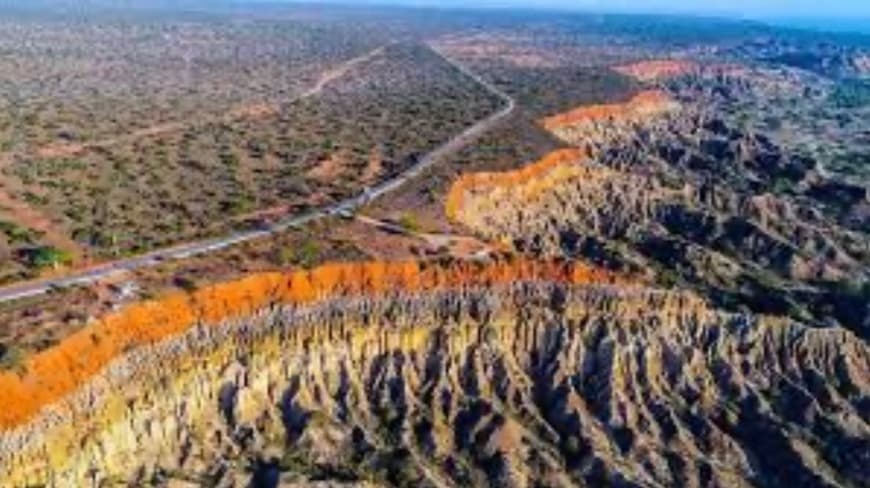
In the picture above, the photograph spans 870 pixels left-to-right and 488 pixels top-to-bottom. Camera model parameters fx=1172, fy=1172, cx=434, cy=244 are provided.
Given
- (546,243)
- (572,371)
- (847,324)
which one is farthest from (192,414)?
(847,324)

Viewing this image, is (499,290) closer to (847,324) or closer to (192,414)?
(192,414)

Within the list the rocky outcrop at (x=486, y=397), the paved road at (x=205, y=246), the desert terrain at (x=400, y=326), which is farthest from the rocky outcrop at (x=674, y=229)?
the rocky outcrop at (x=486, y=397)

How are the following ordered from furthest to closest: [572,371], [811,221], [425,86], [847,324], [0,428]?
1. [425,86]
2. [811,221]
3. [847,324]
4. [572,371]
5. [0,428]

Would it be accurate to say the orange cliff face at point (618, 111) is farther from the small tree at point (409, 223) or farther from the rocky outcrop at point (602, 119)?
the small tree at point (409, 223)

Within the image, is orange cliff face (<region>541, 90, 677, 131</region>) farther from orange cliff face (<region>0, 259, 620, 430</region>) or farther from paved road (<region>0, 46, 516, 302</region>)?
orange cliff face (<region>0, 259, 620, 430</region>)

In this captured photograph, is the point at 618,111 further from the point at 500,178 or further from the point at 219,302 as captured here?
the point at 219,302

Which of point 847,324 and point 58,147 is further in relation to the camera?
point 58,147
